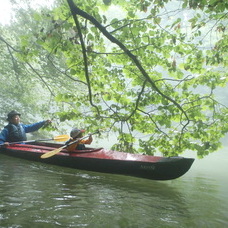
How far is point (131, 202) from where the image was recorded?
14.1ft

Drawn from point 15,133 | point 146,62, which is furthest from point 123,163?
point 15,133

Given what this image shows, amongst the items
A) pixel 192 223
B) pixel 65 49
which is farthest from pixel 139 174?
pixel 65 49

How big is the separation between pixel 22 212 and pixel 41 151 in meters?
3.99

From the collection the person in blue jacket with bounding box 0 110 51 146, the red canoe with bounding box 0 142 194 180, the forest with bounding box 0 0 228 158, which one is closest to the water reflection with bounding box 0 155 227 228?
the red canoe with bounding box 0 142 194 180

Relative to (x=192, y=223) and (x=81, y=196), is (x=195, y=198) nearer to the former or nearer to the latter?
(x=192, y=223)

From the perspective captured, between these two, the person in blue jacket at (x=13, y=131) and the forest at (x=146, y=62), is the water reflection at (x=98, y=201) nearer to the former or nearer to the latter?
the forest at (x=146, y=62)

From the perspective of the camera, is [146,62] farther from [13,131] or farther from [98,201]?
[13,131]

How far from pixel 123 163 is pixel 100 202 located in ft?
5.12

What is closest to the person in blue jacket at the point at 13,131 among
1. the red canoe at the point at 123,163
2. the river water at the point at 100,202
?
the red canoe at the point at 123,163

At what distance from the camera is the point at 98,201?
13.8ft

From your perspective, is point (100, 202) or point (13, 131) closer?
point (100, 202)

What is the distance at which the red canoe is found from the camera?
17.2 feet

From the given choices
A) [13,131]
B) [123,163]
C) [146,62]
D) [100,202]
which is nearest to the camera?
[100,202]

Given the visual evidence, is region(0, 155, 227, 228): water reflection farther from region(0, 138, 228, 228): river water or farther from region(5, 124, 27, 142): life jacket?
region(5, 124, 27, 142): life jacket
